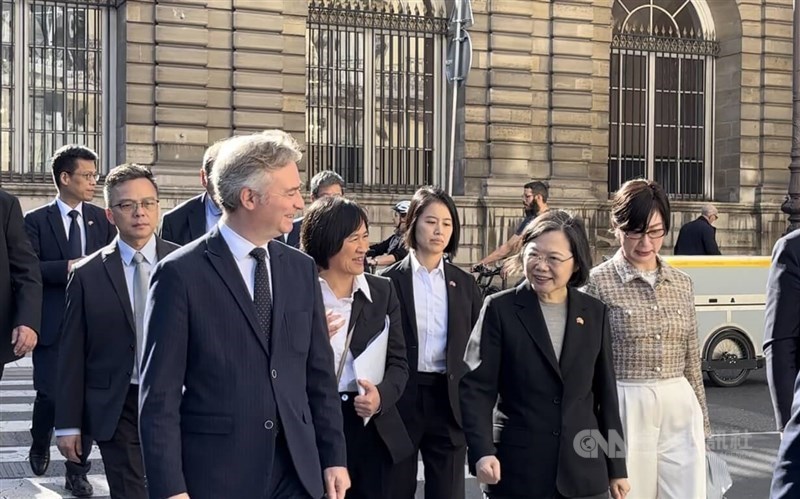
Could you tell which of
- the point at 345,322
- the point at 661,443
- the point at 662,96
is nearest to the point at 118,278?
the point at 345,322

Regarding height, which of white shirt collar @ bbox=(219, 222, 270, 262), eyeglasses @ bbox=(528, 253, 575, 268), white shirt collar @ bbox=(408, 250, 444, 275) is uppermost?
white shirt collar @ bbox=(219, 222, 270, 262)

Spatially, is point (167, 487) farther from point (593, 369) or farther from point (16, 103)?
point (16, 103)

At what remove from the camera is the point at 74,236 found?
7816mm

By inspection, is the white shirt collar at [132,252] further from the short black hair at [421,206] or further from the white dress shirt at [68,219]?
the white dress shirt at [68,219]

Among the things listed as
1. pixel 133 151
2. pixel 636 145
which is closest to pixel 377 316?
pixel 133 151

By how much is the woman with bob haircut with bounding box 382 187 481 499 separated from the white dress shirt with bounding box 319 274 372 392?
53 cm

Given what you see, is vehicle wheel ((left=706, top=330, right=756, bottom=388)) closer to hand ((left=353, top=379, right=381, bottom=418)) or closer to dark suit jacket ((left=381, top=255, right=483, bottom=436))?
dark suit jacket ((left=381, top=255, right=483, bottom=436))

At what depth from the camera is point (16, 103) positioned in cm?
1845

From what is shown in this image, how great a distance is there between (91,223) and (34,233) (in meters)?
0.35

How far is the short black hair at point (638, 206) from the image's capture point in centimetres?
525

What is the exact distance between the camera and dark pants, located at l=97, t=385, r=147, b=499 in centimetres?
534

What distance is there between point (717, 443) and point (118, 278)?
5479 mm

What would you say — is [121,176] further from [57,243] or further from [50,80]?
[50,80]

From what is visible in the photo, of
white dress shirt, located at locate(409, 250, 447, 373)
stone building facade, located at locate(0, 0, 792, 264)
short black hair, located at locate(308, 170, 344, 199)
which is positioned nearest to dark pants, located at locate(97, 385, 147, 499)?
white dress shirt, located at locate(409, 250, 447, 373)
